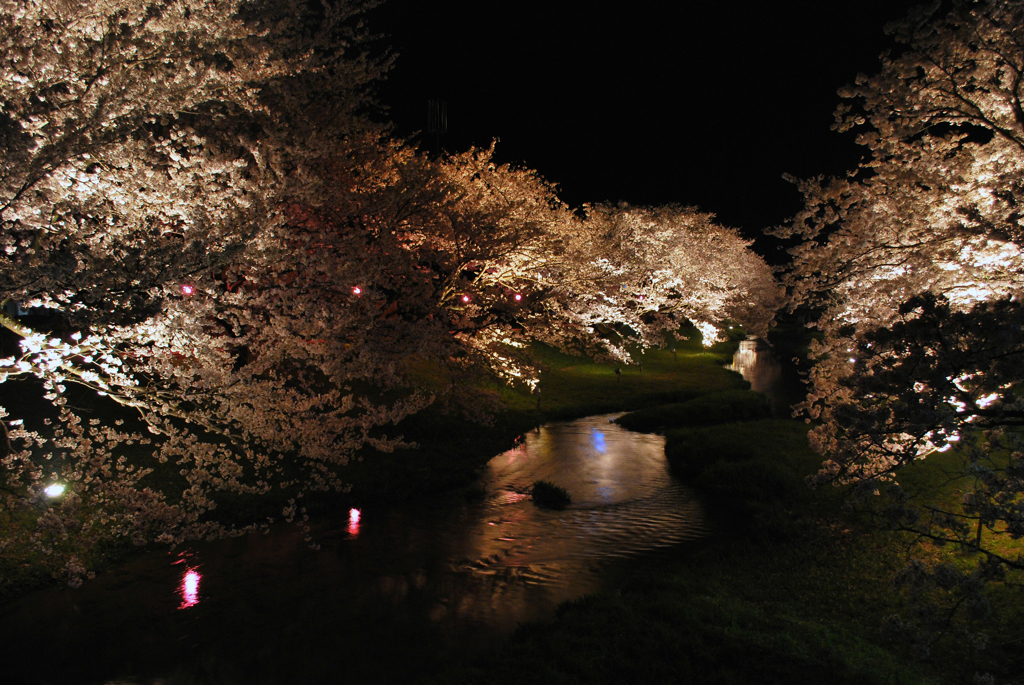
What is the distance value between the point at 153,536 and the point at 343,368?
5.69 meters

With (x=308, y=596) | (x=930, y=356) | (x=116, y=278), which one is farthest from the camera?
(x=308, y=596)

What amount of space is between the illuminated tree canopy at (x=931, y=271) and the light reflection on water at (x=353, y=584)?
564cm

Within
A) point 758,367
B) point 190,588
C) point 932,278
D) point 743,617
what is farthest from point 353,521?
point 758,367

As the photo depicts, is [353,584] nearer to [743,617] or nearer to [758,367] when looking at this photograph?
[743,617]

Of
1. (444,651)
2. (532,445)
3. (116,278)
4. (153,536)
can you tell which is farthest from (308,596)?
(532,445)

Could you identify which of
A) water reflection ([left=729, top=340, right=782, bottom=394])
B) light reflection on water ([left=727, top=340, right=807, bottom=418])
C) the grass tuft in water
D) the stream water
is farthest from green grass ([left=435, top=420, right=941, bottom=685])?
water reflection ([left=729, top=340, right=782, bottom=394])

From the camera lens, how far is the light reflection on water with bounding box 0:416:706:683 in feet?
30.4

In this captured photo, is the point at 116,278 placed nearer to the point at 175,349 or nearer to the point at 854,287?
the point at 175,349

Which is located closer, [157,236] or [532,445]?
[157,236]

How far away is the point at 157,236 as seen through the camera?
8.84 metres

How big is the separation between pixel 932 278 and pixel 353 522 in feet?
44.5

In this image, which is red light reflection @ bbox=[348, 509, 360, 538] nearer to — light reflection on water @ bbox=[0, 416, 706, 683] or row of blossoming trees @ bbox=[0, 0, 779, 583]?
light reflection on water @ bbox=[0, 416, 706, 683]

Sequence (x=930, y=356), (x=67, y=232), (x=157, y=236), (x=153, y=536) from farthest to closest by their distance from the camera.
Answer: (x=153, y=536) → (x=157, y=236) → (x=67, y=232) → (x=930, y=356)

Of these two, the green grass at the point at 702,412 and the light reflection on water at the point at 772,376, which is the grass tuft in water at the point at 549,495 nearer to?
the green grass at the point at 702,412
